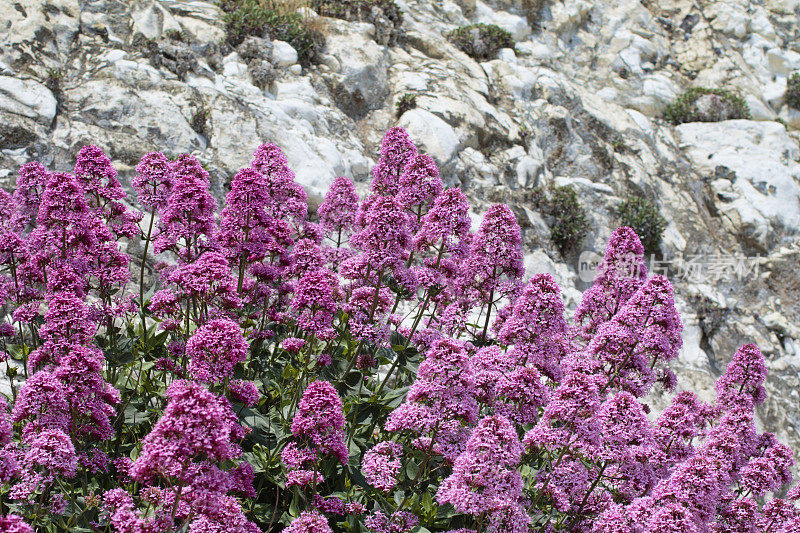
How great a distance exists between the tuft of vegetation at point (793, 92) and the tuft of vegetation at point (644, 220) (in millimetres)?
16124

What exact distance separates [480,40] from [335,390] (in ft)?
62.3

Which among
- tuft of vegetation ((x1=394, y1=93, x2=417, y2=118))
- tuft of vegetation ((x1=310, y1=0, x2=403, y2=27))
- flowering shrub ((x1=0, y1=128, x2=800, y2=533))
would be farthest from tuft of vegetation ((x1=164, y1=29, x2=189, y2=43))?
flowering shrub ((x1=0, y1=128, x2=800, y2=533))

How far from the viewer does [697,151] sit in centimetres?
2453

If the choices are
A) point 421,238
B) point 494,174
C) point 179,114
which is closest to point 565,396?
point 421,238

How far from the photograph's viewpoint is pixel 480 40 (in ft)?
73.0

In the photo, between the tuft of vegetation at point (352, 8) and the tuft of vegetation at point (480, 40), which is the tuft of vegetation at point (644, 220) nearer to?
the tuft of vegetation at point (480, 40)

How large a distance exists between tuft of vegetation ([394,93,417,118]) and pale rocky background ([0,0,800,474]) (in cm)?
18

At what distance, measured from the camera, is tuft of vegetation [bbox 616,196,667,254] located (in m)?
18.9

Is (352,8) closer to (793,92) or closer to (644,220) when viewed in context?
(644,220)

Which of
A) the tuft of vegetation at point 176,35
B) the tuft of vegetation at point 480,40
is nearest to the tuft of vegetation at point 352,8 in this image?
the tuft of vegetation at point 480,40

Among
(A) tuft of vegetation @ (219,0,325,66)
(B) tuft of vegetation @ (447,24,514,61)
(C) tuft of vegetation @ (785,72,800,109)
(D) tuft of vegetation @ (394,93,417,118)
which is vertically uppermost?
(A) tuft of vegetation @ (219,0,325,66)

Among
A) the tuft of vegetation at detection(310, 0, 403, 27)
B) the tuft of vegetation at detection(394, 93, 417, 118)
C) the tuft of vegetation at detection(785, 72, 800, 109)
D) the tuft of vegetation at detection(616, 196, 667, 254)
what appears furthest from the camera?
the tuft of vegetation at detection(785, 72, 800, 109)

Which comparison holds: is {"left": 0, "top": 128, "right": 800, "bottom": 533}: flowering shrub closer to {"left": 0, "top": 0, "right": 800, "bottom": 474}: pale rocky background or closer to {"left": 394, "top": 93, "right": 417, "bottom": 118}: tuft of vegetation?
{"left": 0, "top": 0, "right": 800, "bottom": 474}: pale rocky background

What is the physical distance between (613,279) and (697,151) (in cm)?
1791
